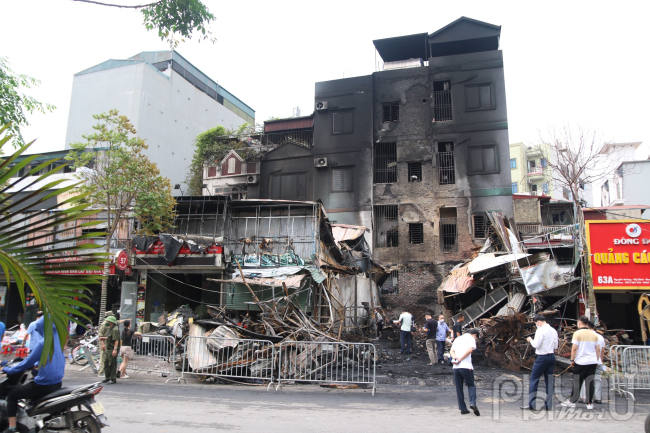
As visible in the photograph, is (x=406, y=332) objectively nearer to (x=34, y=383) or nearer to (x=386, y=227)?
(x=34, y=383)

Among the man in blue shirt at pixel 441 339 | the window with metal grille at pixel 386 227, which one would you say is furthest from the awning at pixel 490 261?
the window with metal grille at pixel 386 227

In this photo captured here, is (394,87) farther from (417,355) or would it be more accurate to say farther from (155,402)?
(155,402)

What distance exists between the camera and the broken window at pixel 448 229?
91.2ft

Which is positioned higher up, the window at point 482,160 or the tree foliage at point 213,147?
the tree foliage at point 213,147

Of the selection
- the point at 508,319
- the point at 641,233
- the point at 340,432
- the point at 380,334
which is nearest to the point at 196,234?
the point at 380,334

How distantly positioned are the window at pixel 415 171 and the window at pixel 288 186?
7.50 m

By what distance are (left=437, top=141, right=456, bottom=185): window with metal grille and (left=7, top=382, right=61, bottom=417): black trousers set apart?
2627 centimetres

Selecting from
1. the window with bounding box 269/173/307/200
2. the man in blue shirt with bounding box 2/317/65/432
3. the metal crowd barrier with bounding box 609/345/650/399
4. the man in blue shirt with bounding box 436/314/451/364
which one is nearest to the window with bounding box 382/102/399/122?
the window with bounding box 269/173/307/200

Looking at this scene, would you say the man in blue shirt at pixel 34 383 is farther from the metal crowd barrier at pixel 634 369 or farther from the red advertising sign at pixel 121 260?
the red advertising sign at pixel 121 260

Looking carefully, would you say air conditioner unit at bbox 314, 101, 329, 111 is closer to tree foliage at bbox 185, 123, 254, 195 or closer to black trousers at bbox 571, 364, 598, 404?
tree foliage at bbox 185, 123, 254, 195

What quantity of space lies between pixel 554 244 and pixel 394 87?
48.4 feet

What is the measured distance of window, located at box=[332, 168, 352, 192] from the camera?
98.8 feet

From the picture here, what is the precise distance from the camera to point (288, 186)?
31828 mm

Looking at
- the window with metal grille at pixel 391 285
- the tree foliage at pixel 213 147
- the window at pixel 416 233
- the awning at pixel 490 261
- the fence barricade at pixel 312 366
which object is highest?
the tree foliage at pixel 213 147
